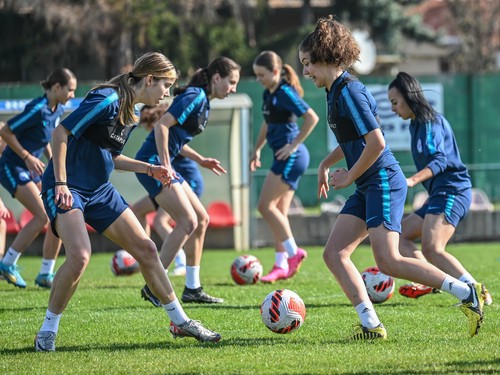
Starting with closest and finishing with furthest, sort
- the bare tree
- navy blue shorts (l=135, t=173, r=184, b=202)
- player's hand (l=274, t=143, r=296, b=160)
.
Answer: navy blue shorts (l=135, t=173, r=184, b=202) < player's hand (l=274, t=143, r=296, b=160) < the bare tree

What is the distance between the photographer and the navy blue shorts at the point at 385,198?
6.59 meters

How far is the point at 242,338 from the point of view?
277 inches

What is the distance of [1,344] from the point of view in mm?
6941

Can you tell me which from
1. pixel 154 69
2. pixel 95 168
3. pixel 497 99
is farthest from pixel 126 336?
pixel 497 99

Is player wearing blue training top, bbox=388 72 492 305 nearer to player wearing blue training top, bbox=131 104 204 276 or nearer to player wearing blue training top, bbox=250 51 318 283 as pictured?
player wearing blue training top, bbox=250 51 318 283

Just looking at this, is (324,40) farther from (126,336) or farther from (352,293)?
(126,336)

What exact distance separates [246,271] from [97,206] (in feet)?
12.9

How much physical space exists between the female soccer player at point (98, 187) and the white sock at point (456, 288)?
62.5 inches

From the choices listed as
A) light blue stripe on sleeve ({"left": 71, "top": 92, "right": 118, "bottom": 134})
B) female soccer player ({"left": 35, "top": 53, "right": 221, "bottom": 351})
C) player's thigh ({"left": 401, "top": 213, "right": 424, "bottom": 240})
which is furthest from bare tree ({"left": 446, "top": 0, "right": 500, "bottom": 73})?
light blue stripe on sleeve ({"left": 71, "top": 92, "right": 118, "bottom": 134})

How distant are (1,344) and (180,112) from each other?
2.92 meters

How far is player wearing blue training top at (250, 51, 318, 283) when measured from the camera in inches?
414

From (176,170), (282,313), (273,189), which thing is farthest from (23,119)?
(282,313)

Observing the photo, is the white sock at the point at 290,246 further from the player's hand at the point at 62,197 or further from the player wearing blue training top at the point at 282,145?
the player's hand at the point at 62,197

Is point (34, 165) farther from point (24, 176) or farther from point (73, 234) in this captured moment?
point (73, 234)
